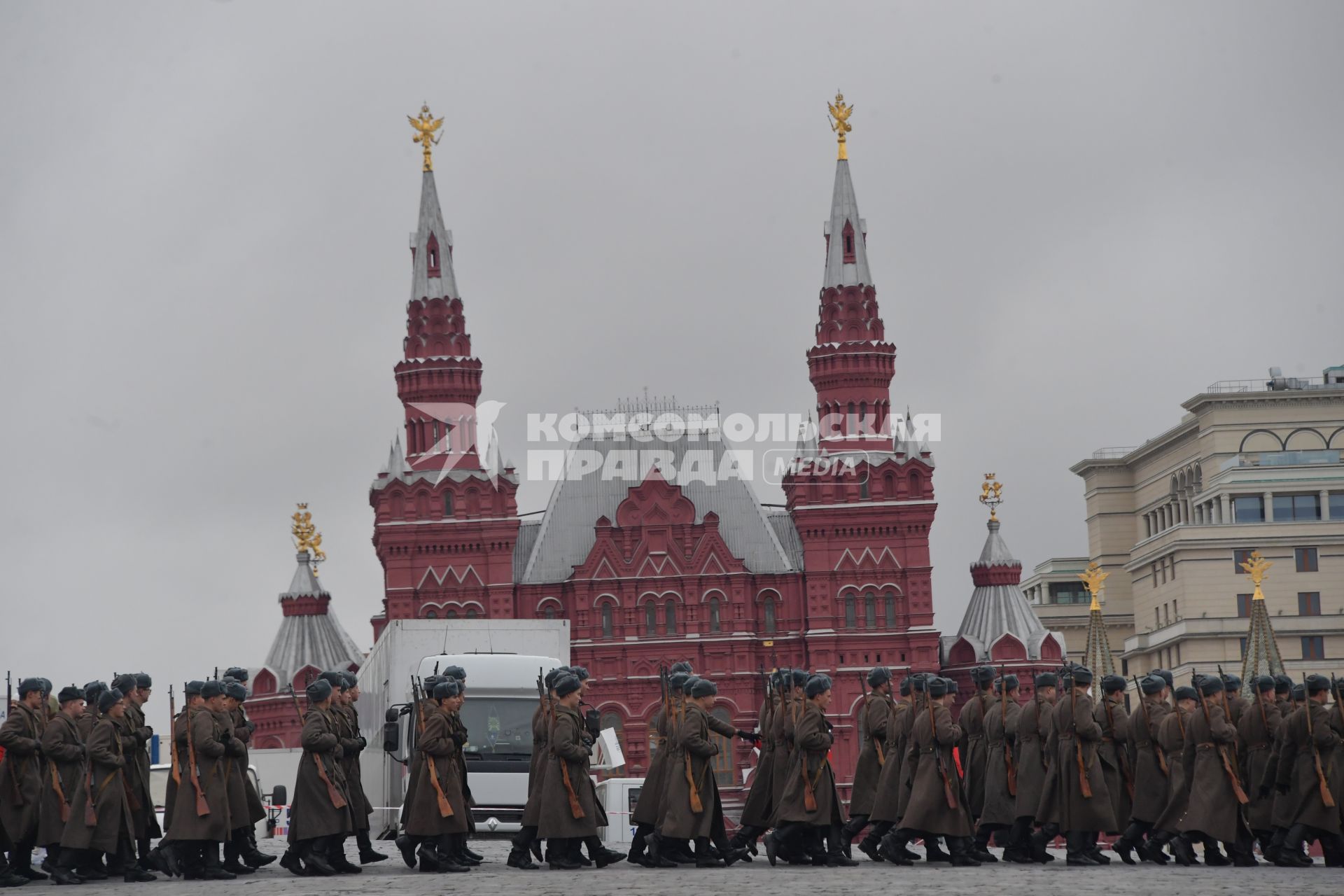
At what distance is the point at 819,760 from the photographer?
67.3 feet

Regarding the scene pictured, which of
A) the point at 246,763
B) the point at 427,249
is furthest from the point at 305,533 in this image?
the point at 246,763

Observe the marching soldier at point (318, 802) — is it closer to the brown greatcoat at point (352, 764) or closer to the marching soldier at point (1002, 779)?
the brown greatcoat at point (352, 764)

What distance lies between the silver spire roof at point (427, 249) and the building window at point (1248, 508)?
3855 cm

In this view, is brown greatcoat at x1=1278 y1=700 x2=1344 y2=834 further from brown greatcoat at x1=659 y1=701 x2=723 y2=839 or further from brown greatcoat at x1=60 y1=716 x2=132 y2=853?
brown greatcoat at x1=60 y1=716 x2=132 y2=853

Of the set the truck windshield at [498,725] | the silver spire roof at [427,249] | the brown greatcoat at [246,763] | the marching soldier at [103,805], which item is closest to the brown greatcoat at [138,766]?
the marching soldier at [103,805]

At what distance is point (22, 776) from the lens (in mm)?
20125

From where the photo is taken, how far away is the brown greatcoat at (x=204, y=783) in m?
19.7

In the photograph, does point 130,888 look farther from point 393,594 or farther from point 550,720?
point 393,594

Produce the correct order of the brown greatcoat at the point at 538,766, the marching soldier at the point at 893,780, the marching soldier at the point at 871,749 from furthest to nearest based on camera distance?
the marching soldier at the point at 871,749 < the marching soldier at the point at 893,780 < the brown greatcoat at the point at 538,766

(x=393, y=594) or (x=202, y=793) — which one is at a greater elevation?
(x=393, y=594)

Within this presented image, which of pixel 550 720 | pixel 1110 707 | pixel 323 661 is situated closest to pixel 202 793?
pixel 550 720

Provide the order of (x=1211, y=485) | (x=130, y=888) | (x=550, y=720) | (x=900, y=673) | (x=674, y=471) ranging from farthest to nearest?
(x=1211, y=485) → (x=674, y=471) → (x=900, y=673) → (x=550, y=720) → (x=130, y=888)

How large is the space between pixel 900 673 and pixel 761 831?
42.9m

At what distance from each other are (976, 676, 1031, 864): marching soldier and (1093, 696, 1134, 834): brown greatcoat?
2.57ft
